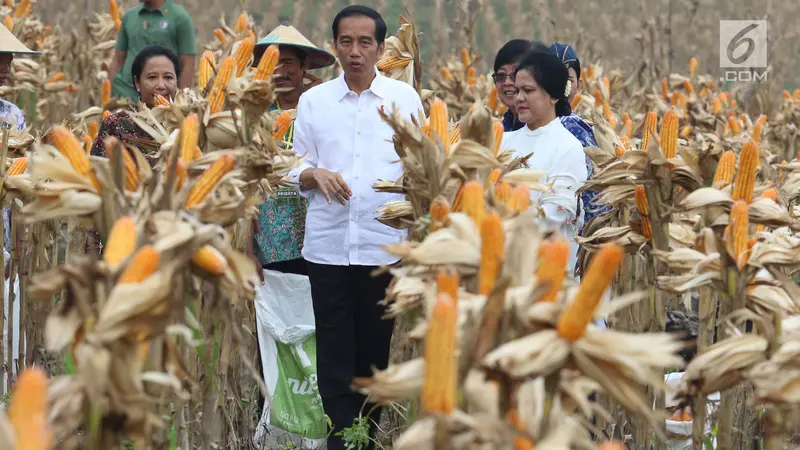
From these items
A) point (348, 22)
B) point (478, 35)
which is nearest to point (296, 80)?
point (348, 22)

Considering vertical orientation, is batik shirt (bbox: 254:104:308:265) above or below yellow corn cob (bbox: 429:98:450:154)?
below

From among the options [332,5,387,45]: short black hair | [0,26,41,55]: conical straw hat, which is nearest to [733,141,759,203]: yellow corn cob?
[332,5,387,45]: short black hair

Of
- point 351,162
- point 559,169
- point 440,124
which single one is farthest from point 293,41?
point 440,124

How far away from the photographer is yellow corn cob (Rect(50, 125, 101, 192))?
2742mm

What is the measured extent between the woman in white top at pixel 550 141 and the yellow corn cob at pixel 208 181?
1.80 metres

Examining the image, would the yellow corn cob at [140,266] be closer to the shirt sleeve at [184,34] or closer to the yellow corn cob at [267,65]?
the yellow corn cob at [267,65]

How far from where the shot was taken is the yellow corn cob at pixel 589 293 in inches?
78.5

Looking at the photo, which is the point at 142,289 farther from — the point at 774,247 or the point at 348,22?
the point at 348,22

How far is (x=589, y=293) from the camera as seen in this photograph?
2.04 metres

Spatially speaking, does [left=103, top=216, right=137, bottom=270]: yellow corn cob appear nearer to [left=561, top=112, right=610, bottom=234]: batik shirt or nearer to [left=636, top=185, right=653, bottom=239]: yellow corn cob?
[left=636, top=185, right=653, bottom=239]: yellow corn cob

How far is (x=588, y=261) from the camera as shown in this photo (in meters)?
4.40

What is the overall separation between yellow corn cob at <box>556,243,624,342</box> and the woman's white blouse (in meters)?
2.20

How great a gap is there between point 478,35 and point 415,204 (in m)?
14.0

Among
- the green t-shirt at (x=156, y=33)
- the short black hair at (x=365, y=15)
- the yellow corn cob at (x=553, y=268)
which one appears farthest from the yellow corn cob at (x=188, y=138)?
the green t-shirt at (x=156, y=33)
